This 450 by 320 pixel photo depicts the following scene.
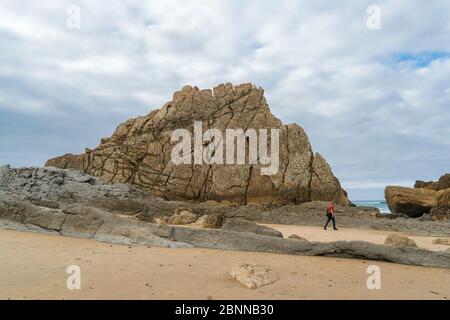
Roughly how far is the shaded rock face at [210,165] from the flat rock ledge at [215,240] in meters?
17.9

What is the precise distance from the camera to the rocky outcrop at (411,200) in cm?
3250

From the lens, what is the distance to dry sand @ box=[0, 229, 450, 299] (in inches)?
242

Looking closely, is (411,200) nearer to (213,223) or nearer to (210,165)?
(210,165)

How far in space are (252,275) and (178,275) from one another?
1317mm

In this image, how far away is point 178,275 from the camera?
7324 millimetres

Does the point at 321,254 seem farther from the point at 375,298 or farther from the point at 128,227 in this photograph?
the point at 128,227

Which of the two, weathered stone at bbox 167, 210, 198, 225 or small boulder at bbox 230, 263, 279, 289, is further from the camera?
weathered stone at bbox 167, 210, 198, 225

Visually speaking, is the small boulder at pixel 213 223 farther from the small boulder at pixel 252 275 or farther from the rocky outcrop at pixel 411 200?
the rocky outcrop at pixel 411 200

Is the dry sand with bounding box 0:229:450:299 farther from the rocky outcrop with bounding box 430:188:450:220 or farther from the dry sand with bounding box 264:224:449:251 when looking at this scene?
the rocky outcrop with bounding box 430:188:450:220

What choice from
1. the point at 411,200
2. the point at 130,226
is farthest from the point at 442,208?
the point at 130,226

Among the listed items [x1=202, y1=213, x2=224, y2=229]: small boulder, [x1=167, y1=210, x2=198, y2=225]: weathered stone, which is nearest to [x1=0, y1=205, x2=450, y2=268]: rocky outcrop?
[x1=202, y1=213, x2=224, y2=229]: small boulder

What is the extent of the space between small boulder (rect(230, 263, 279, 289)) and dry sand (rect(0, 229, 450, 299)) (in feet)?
0.36
